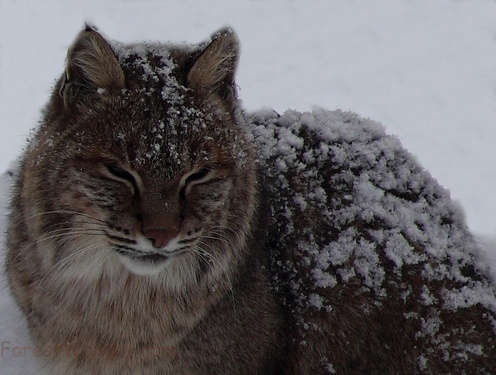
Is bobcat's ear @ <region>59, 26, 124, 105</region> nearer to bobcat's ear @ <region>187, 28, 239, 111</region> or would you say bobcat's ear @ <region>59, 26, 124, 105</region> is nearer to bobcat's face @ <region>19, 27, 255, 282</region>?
bobcat's face @ <region>19, 27, 255, 282</region>

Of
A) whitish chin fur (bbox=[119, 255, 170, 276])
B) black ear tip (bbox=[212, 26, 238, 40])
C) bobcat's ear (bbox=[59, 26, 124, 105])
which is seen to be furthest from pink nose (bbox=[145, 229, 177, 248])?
black ear tip (bbox=[212, 26, 238, 40])

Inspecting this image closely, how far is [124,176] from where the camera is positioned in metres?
2.99

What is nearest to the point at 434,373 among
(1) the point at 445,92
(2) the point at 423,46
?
(1) the point at 445,92

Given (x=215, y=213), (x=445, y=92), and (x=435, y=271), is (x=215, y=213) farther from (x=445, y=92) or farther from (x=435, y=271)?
(x=445, y=92)

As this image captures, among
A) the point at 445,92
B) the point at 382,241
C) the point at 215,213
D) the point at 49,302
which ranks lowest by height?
the point at 49,302

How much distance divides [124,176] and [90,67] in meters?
0.46

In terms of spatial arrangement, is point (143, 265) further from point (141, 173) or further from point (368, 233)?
point (368, 233)

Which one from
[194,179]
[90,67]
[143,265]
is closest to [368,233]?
[194,179]

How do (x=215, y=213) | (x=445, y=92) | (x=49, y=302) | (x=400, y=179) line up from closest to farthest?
(x=215, y=213)
(x=49, y=302)
(x=400, y=179)
(x=445, y=92)

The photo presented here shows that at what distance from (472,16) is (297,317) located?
6748 mm

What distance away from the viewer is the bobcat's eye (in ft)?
9.77

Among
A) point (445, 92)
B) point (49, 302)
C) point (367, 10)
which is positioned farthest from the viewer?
point (367, 10)

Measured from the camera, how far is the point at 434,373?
3586 mm

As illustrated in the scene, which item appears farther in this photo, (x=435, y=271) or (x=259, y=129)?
(x=259, y=129)
